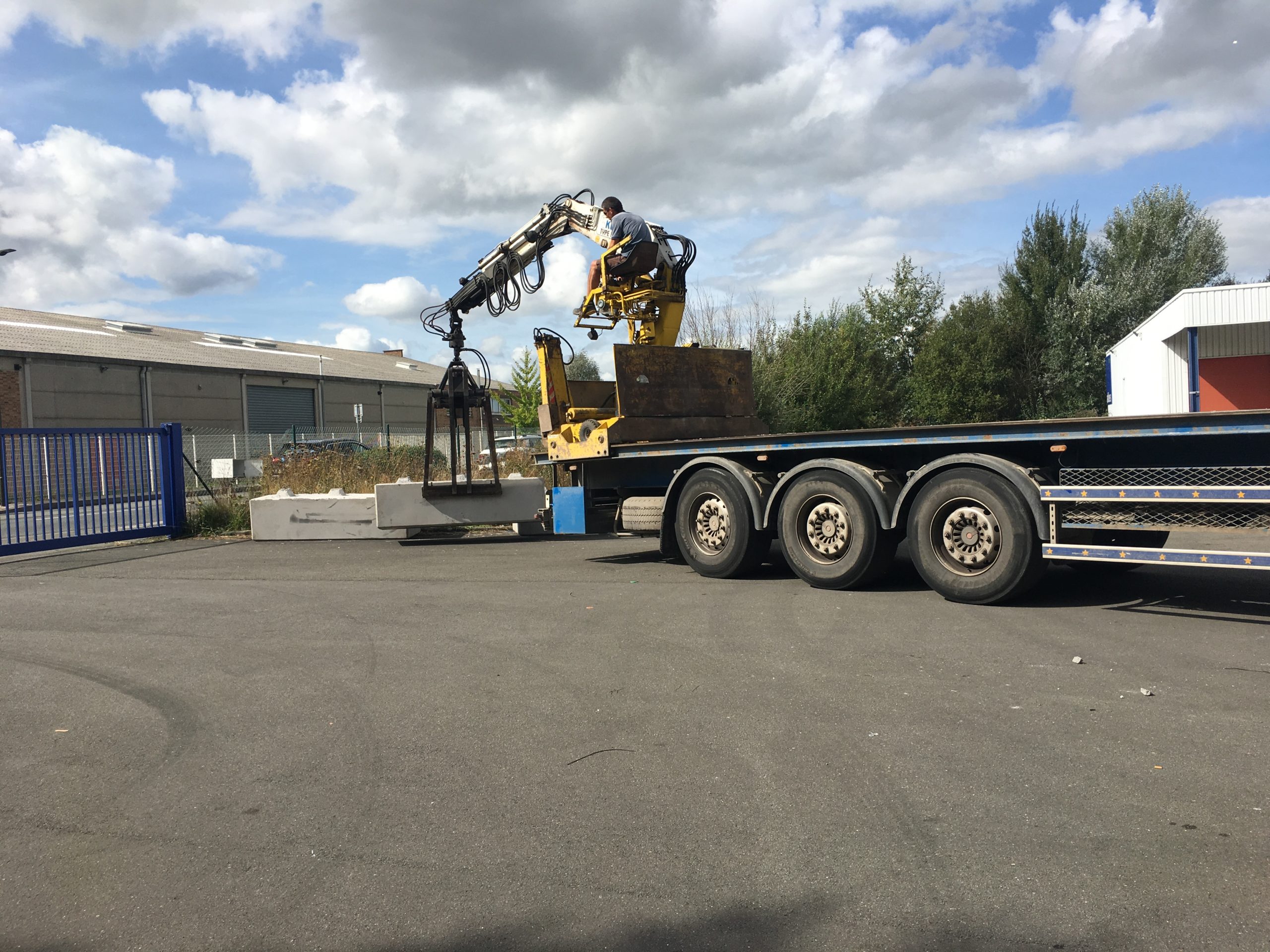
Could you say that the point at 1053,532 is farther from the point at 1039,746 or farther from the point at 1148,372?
the point at 1148,372

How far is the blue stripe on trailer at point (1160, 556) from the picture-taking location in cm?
641

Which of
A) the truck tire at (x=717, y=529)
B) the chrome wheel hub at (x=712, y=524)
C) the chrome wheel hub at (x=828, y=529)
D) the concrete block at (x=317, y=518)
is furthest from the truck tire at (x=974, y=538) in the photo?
the concrete block at (x=317, y=518)

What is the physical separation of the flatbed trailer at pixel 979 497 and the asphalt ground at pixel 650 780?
50 centimetres

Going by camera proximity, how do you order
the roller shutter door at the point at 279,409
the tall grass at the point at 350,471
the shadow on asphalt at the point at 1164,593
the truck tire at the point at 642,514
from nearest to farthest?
the shadow on asphalt at the point at 1164,593, the truck tire at the point at 642,514, the tall grass at the point at 350,471, the roller shutter door at the point at 279,409

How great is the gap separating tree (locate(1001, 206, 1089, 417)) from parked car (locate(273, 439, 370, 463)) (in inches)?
1026

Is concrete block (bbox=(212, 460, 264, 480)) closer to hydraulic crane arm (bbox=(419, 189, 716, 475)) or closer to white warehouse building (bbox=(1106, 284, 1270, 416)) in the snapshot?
hydraulic crane arm (bbox=(419, 189, 716, 475))

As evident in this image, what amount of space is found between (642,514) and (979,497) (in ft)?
13.0

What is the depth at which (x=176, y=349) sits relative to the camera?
4112cm

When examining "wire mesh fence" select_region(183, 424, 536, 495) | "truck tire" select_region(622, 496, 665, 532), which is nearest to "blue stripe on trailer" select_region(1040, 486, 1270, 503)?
"truck tire" select_region(622, 496, 665, 532)

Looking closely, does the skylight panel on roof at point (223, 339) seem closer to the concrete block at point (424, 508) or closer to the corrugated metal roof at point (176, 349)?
the corrugated metal roof at point (176, 349)

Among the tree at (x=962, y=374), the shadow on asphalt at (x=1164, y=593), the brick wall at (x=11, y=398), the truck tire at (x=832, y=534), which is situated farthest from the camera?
Result: the tree at (x=962, y=374)

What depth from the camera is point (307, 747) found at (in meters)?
4.68

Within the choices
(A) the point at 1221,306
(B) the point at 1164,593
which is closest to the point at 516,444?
(A) the point at 1221,306

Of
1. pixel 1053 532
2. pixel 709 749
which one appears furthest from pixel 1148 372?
pixel 709 749
